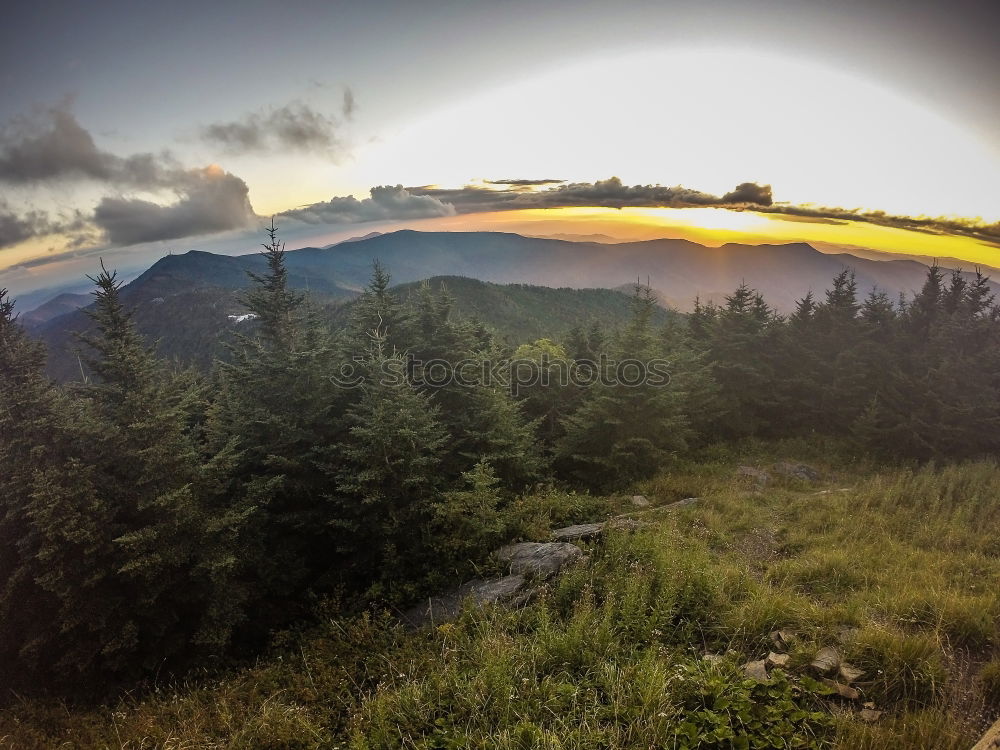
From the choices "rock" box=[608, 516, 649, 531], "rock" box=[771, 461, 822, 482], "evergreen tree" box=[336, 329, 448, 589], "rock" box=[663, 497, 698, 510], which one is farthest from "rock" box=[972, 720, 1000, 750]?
"rock" box=[771, 461, 822, 482]

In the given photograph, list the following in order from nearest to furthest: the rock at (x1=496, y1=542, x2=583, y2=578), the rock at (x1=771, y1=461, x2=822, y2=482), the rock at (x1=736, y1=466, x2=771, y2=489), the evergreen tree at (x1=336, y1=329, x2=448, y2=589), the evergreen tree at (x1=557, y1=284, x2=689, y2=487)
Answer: the rock at (x1=496, y1=542, x2=583, y2=578) < the evergreen tree at (x1=336, y1=329, x2=448, y2=589) < the rock at (x1=736, y1=466, x2=771, y2=489) < the rock at (x1=771, y1=461, x2=822, y2=482) < the evergreen tree at (x1=557, y1=284, x2=689, y2=487)

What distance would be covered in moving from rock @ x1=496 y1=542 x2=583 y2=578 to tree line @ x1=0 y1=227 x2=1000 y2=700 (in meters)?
0.74

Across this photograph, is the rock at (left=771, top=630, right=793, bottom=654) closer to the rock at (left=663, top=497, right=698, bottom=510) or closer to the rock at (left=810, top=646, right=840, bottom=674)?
the rock at (left=810, top=646, right=840, bottom=674)

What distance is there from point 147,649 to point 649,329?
19805mm

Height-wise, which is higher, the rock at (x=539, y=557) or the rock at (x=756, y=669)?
the rock at (x=756, y=669)

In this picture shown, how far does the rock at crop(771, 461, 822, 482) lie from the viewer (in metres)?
17.6

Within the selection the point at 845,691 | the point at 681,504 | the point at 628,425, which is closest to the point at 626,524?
the point at 681,504

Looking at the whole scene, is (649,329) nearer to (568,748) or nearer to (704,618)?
(704,618)

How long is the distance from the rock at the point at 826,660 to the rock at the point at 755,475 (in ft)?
38.0

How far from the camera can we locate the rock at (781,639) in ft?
16.5

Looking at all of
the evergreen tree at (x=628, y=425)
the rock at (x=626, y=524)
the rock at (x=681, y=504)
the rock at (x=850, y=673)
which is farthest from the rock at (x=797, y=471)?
the rock at (x=850, y=673)

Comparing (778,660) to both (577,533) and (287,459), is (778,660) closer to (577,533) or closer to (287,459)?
(577,533)

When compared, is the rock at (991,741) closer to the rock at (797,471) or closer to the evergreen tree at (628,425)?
the evergreen tree at (628,425)

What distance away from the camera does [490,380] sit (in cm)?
1767
